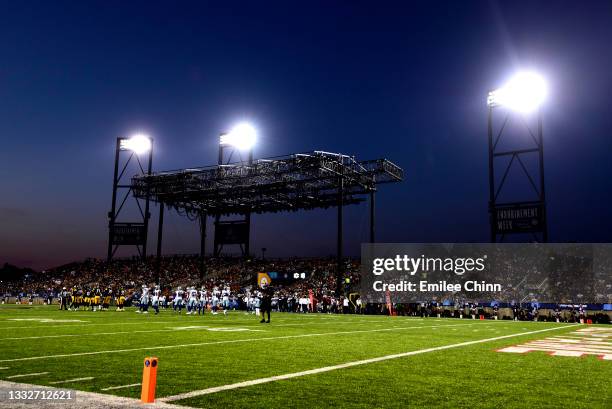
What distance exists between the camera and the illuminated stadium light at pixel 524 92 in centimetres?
3456

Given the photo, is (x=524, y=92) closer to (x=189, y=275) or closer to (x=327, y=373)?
(x=327, y=373)

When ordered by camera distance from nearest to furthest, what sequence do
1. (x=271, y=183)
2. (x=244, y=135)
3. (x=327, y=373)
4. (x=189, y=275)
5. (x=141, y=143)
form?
(x=327, y=373) < (x=271, y=183) < (x=244, y=135) < (x=141, y=143) < (x=189, y=275)

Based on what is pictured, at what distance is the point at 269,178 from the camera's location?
41125 millimetres

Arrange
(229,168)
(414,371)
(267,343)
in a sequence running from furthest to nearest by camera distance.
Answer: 1. (229,168)
2. (267,343)
3. (414,371)

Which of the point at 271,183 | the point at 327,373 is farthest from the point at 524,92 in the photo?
the point at 327,373

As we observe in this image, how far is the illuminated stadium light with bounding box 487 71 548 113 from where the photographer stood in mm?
34562

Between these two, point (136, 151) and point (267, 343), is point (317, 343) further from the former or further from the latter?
point (136, 151)

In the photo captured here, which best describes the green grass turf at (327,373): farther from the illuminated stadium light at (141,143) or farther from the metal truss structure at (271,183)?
the illuminated stadium light at (141,143)

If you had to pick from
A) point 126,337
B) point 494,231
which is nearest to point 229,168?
point 494,231

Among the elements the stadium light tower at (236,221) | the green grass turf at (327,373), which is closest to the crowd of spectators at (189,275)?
the stadium light tower at (236,221)

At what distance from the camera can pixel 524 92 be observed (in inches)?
1374

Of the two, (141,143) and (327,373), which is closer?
(327,373)

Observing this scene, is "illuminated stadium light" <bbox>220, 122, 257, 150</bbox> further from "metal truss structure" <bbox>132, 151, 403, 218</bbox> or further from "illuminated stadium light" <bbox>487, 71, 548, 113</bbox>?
"illuminated stadium light" <bbox>487, 71, 548, 113</bbox>

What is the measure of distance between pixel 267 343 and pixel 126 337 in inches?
135
